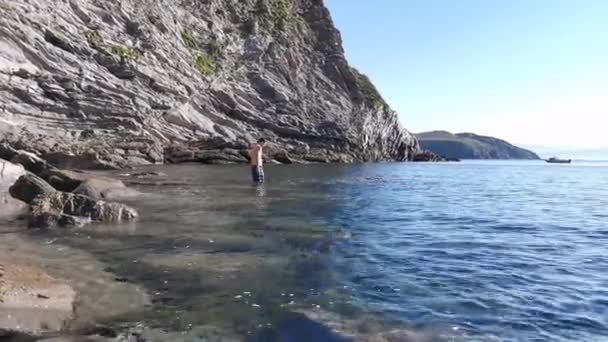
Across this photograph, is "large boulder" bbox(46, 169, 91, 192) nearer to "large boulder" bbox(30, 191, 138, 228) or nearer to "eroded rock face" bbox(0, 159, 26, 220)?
"eroded rock face" bbox(0, 159, 26, 220)

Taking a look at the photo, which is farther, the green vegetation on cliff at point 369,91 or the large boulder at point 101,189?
the green vegetation on cliff at point 369,91

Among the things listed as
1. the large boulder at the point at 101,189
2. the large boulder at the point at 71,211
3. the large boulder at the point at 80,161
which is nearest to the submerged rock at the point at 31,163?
the large boulder at the point at 101,189

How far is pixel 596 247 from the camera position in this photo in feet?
42.0

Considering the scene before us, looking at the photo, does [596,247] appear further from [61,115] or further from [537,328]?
[61,115]

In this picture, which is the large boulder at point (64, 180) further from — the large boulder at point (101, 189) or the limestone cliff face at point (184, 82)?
the limestone cliff face at point (184, 82)

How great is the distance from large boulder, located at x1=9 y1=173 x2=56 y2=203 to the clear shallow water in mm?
3266

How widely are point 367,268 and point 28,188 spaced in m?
11.9

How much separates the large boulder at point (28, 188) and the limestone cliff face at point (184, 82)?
23745 millimetres

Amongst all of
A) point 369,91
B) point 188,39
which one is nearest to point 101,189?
point 188,39

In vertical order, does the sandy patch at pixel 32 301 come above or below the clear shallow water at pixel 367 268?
above

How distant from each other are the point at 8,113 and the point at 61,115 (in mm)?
5230

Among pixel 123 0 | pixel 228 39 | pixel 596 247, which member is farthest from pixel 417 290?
pixel 228 39

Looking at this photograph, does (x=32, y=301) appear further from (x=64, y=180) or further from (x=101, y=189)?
(x=101, y=189)

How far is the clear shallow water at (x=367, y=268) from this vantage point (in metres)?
6.96
